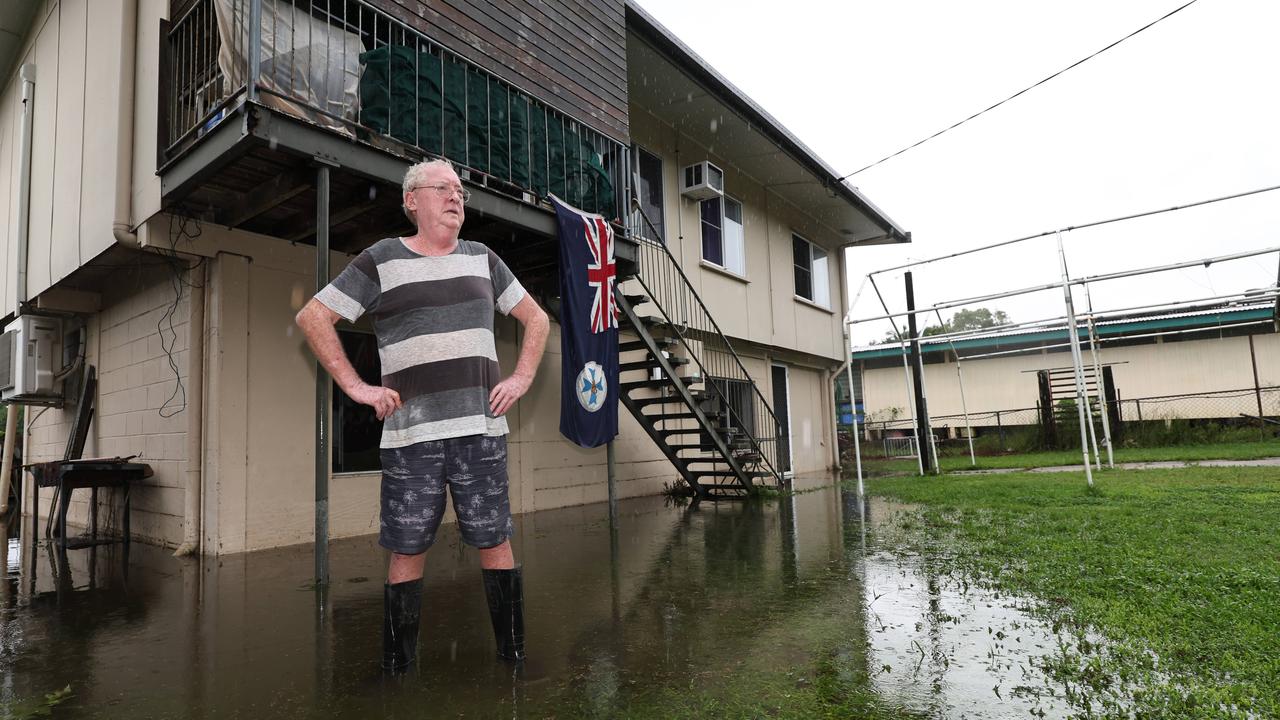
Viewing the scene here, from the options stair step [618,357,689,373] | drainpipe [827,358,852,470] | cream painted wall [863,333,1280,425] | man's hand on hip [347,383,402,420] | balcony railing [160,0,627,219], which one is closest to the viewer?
man's hand on hip [347,383,402,420]

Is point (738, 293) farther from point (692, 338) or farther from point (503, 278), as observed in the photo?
point (503, 278)

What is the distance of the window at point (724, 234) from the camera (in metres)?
11.7

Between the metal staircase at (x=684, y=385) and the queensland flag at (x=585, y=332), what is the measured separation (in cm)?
76

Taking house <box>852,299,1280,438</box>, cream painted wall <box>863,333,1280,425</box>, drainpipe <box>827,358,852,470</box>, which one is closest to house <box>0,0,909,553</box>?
drainpipe <box>827,358,852,470</box>

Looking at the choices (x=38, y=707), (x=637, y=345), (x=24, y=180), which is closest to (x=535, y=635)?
(x=38, y=707)

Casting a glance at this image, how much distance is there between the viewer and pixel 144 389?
6.80 meters

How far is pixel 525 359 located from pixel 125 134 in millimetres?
5257

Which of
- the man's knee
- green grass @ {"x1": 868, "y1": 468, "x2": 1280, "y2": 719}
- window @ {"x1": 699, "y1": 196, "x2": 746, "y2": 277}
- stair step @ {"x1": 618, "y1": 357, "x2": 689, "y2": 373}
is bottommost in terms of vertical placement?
green grass @ {"x1": 868, "y1": 468, "x2": 1280, "y2": 719}

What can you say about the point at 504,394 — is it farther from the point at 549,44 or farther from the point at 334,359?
the point at 549,44

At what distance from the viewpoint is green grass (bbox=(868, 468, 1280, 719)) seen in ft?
7.39

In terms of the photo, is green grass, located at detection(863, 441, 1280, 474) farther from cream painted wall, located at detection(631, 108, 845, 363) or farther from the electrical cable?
the electrical cable

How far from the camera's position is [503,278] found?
2.97m

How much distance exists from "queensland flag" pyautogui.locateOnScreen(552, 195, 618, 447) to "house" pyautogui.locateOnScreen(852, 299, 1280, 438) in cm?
1238

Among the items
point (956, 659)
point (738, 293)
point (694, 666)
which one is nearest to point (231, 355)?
point (694, 666)
